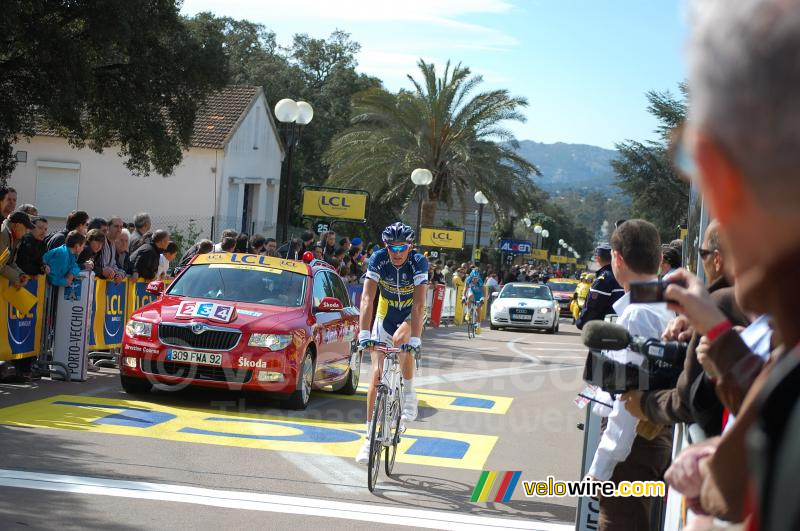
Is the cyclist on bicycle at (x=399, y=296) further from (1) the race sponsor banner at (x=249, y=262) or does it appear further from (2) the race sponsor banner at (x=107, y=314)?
(2) the race sponsor banner at (x=107, y=314)

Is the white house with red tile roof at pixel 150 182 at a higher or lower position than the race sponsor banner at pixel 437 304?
higher

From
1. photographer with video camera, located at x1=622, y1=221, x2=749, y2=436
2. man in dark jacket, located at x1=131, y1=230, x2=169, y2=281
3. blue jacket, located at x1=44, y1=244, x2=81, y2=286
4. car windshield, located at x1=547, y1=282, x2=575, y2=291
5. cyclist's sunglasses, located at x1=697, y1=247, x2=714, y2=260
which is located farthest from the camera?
car windshield, located at x1=547, y1=282, x2=575, y2=291

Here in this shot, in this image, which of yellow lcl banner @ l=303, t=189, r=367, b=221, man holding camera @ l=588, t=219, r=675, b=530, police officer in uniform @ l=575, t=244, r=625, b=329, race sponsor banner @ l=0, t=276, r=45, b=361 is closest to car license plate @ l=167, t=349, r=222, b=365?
race sponsor banner @ l=0, t=276, r=45, b=361

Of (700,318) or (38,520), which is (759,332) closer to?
(700,318)

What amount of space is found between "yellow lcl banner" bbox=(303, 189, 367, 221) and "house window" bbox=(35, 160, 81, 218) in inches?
446

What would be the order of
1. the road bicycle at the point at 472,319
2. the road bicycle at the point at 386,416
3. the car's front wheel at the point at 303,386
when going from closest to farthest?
the road bicycle at the point at 386,416 → the car's front wheel at the point at 303,386 → the road bicycle at the point at 472,319

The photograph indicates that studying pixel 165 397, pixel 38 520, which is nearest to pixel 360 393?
pixel 165 397

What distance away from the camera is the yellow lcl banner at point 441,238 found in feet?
133

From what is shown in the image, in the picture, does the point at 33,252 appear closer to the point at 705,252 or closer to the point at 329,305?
the point at 329,305

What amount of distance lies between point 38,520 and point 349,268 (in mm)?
17227

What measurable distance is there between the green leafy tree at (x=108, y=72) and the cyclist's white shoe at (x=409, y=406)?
40.8 feet

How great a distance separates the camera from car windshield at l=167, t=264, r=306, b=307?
12355 mm

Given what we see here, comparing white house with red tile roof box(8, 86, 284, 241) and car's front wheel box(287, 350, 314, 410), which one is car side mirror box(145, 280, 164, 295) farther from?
white house with red tile roof box(8, 86, 284, 241)

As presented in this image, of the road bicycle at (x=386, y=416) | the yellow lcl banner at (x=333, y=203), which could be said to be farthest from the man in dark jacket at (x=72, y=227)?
the yellow lcl banner at (x=333, y=203)
